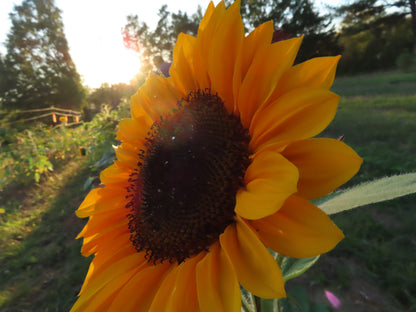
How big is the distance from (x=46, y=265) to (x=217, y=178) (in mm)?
2996

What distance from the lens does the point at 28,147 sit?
5344 millimetres

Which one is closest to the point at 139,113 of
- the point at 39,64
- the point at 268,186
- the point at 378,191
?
the point at 268,186

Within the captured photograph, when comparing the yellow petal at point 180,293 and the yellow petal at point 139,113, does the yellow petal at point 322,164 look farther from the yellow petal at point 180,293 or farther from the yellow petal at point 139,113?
the yellow petal at point 139,113

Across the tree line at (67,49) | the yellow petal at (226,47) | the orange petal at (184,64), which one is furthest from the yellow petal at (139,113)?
the tree line at (67,49)

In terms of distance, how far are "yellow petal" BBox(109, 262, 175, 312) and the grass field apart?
543 mm

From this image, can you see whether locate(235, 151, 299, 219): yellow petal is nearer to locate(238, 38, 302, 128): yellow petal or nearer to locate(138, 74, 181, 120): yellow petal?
locate(238, 38, 302, 128): yellow petal

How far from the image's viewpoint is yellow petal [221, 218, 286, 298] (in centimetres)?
38

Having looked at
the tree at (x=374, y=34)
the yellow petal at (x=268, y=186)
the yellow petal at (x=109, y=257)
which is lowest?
the tree at (x=374, y=34)

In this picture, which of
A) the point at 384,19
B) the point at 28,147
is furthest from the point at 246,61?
the point at 384,19

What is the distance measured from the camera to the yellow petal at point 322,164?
413 millimetres

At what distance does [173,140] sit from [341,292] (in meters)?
1.75

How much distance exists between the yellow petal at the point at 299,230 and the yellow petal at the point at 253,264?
32mm

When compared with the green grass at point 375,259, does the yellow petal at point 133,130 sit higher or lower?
higher

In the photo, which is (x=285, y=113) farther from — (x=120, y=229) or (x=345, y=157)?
(x=120, y=229)
